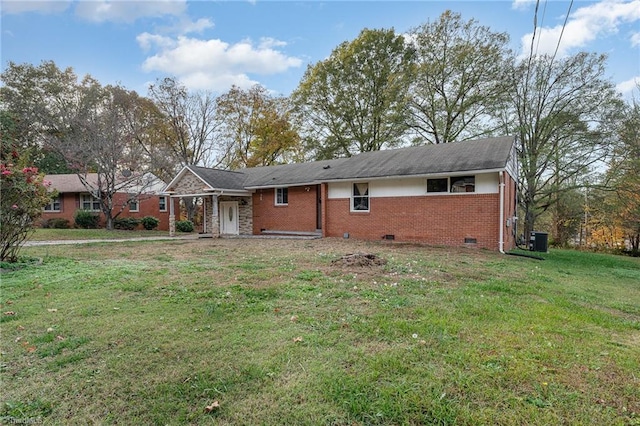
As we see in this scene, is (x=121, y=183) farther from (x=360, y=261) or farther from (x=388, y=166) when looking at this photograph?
(x=360, y=261)

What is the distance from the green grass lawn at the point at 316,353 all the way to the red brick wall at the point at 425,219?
5702 mm

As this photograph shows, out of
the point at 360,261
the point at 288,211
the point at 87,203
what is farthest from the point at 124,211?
the point at 360,261

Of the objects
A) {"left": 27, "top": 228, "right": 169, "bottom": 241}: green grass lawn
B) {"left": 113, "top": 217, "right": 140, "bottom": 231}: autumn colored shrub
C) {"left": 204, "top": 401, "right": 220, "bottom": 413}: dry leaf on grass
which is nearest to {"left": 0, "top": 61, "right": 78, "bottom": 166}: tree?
{"left": 113, "top": 217, "right": 140, "bottom": 231}: autumn colored shrub

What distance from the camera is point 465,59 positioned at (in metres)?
20.8

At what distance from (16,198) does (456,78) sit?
23.8 metres

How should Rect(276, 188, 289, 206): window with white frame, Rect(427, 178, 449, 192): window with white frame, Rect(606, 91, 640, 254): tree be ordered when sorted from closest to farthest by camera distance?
1. Rect(427, 178, 449, 192): window with white frame
2. Rect(606, 91, 640, 254): tree
3. Rect(276, 188, 289, 206): window with white frame

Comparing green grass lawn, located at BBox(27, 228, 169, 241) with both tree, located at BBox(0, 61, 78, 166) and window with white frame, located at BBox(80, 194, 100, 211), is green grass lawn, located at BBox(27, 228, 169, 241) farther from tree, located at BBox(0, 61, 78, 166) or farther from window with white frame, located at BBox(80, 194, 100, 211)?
tree, located at BBox(0, 61, 78, 166)

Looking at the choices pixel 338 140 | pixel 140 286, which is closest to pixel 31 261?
pixel 140 286

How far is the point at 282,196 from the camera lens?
17344 mm

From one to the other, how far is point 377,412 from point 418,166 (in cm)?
1171

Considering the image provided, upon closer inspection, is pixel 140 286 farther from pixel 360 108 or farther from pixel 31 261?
pixel 360 108

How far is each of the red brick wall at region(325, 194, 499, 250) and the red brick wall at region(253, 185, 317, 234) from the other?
1.44 meters

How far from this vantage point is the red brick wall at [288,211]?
16.2m

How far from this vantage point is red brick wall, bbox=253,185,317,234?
16234mm
